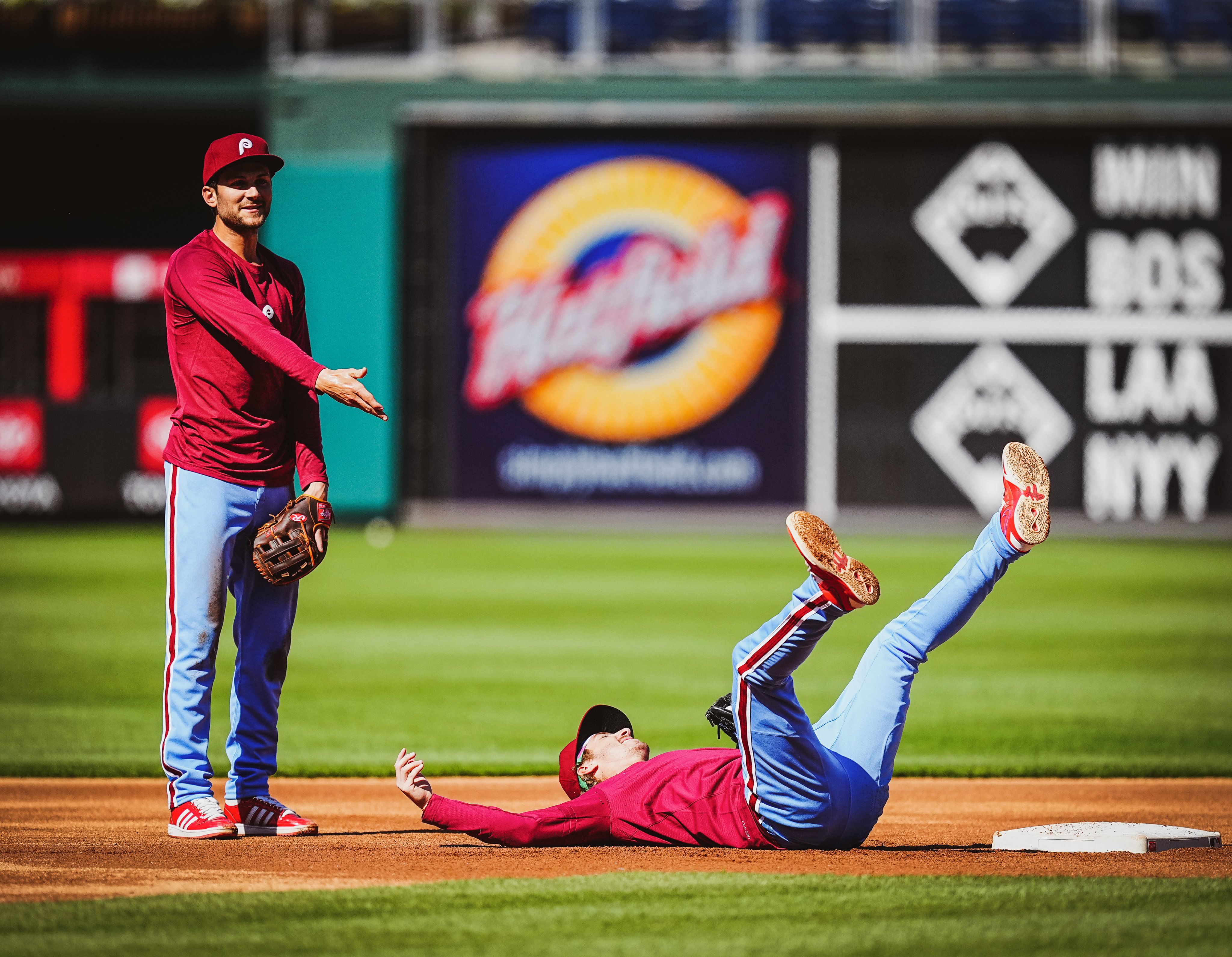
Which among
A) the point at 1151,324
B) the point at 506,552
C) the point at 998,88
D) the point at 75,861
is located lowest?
the point at 506,552

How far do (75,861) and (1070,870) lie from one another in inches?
105

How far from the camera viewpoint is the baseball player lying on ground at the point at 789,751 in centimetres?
424

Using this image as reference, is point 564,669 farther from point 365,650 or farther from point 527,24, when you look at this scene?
point 527,24

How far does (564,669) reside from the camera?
9.86 m

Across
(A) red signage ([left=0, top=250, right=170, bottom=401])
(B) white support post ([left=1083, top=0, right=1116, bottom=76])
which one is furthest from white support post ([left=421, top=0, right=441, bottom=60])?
(B) white support post ([left=1083, top=0, right=1116, bottom=76])

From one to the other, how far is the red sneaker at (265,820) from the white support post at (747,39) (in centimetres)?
1609

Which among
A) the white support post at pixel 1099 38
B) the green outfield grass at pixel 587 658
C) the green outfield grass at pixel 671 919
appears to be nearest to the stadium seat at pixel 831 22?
the white support post at pixel 1099 38

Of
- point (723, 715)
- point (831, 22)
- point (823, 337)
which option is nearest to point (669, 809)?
point (723, 715)

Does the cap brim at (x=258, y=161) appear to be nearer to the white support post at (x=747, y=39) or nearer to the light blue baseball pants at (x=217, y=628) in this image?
the light blue baseball pants at (x=217, y=628)

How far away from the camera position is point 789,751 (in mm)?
4371

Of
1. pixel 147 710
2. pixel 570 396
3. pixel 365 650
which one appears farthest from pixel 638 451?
pixel 147 710

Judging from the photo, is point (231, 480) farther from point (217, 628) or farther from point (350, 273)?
point (350, 273)

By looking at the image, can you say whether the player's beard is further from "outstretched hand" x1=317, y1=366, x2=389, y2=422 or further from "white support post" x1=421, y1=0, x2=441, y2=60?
"white support post" x1=421, y1=0, x2=441, y2=60

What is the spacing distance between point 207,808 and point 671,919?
165 centimetres
